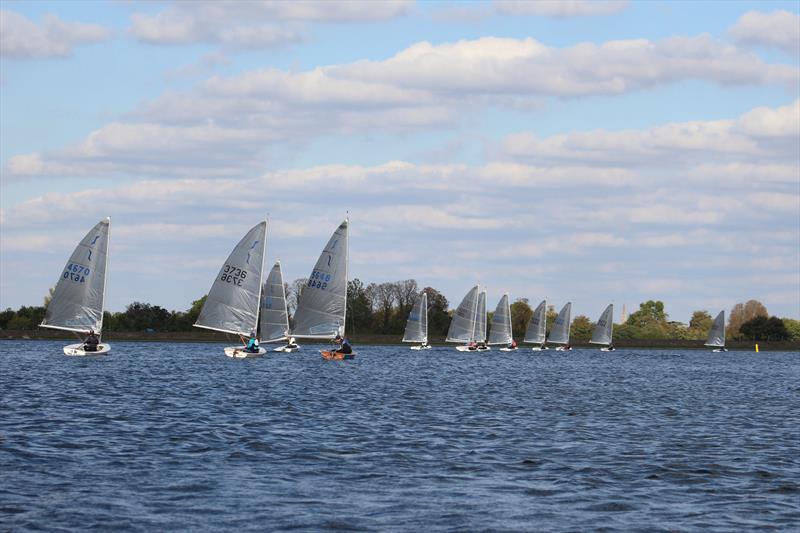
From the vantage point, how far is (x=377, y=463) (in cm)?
2917

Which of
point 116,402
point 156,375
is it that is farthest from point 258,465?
point 156,375

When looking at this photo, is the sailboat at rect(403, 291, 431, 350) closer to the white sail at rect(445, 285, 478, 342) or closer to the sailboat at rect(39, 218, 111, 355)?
the white sail at rect(445, 285, 478, 342)

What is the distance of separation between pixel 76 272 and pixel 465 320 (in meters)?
80.5

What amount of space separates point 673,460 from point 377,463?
844 centimetres

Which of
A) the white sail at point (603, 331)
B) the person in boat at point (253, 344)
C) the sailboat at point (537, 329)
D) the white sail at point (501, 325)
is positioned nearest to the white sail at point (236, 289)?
the person in boat at point (253, 344)

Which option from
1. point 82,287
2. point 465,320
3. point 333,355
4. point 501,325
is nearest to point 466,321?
point 465,320

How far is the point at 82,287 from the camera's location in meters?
86.6

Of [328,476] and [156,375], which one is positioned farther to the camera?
[156,375]

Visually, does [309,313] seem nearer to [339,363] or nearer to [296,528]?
[339,363]

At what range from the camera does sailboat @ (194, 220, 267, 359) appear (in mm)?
90000

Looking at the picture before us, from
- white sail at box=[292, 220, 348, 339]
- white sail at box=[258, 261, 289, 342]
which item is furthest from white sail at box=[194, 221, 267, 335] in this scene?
white sail at box=[258, 261, 289, 342]

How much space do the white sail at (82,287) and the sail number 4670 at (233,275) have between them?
9.29 metres

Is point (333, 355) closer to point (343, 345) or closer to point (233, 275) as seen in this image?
point (343, 345)

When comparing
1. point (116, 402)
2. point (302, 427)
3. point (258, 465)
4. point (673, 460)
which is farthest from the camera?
point (116, 402)
